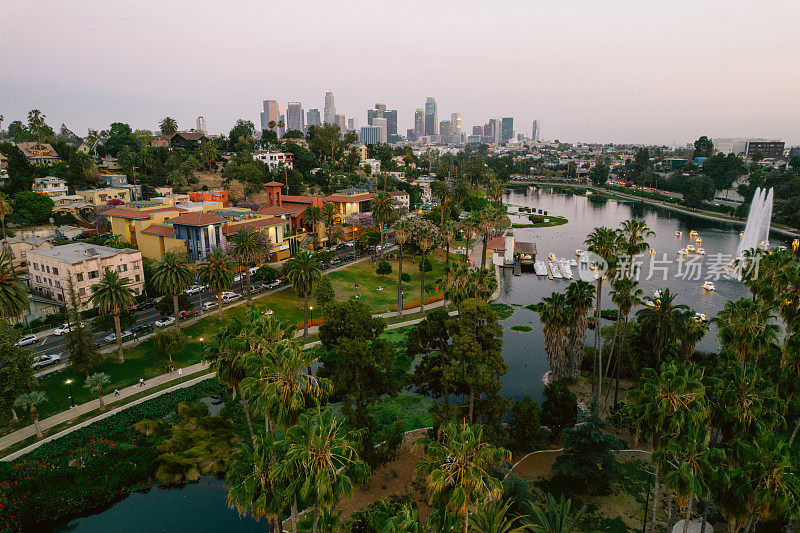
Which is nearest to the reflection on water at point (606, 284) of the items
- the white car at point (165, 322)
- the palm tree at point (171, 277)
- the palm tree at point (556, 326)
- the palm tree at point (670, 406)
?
the palm tree at point (556, 326)

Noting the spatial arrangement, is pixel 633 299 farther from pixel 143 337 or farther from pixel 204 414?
pixel 143 337

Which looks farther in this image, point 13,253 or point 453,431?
point 13,253

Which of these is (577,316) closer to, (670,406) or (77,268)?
(670,406)

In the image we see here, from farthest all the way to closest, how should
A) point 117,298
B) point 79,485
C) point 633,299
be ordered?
point 117,298, point 633,299, point 79,485

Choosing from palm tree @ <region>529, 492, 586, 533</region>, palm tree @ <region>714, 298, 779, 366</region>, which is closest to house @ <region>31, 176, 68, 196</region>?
palm tree @ <region>529, 492, 586, 533</region>

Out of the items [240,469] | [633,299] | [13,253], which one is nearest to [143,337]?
[13,253]

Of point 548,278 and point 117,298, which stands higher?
point 117,298
